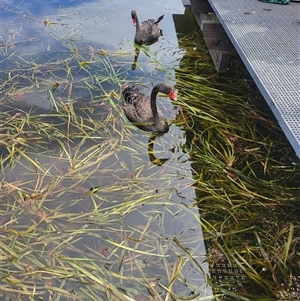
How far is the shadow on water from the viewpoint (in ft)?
8.54

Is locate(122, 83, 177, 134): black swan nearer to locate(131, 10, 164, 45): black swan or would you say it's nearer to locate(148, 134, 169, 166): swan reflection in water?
locate(148, 134, 169, 166): swan reflection in water

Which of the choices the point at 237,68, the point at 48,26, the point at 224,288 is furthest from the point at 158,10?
the point at 224,288

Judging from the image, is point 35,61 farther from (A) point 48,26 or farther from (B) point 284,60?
(B) point 284,60

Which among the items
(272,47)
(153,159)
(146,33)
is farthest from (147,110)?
(146,33)

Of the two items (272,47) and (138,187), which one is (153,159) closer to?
(138,187)

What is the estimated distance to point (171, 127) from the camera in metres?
3.98

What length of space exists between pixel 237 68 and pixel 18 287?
141 inches

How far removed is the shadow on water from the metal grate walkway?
0.69 m

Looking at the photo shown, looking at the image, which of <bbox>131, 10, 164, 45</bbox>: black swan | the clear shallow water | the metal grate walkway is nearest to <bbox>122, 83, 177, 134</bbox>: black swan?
the clear shallow water

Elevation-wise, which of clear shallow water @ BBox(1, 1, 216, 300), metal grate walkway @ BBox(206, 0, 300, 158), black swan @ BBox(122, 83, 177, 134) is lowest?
clear shallow water @ BBox(1, 1, 216, 300)

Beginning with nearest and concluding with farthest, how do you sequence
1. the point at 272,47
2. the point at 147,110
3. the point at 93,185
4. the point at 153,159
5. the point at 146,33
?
the point at 93,185 < the point at 153,159 < the point at 272,47 < the point at 147,110 < the point at 146,33

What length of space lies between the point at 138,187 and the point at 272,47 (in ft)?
6.01

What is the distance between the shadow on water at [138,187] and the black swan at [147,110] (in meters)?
0.10

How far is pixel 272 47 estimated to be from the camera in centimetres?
381
